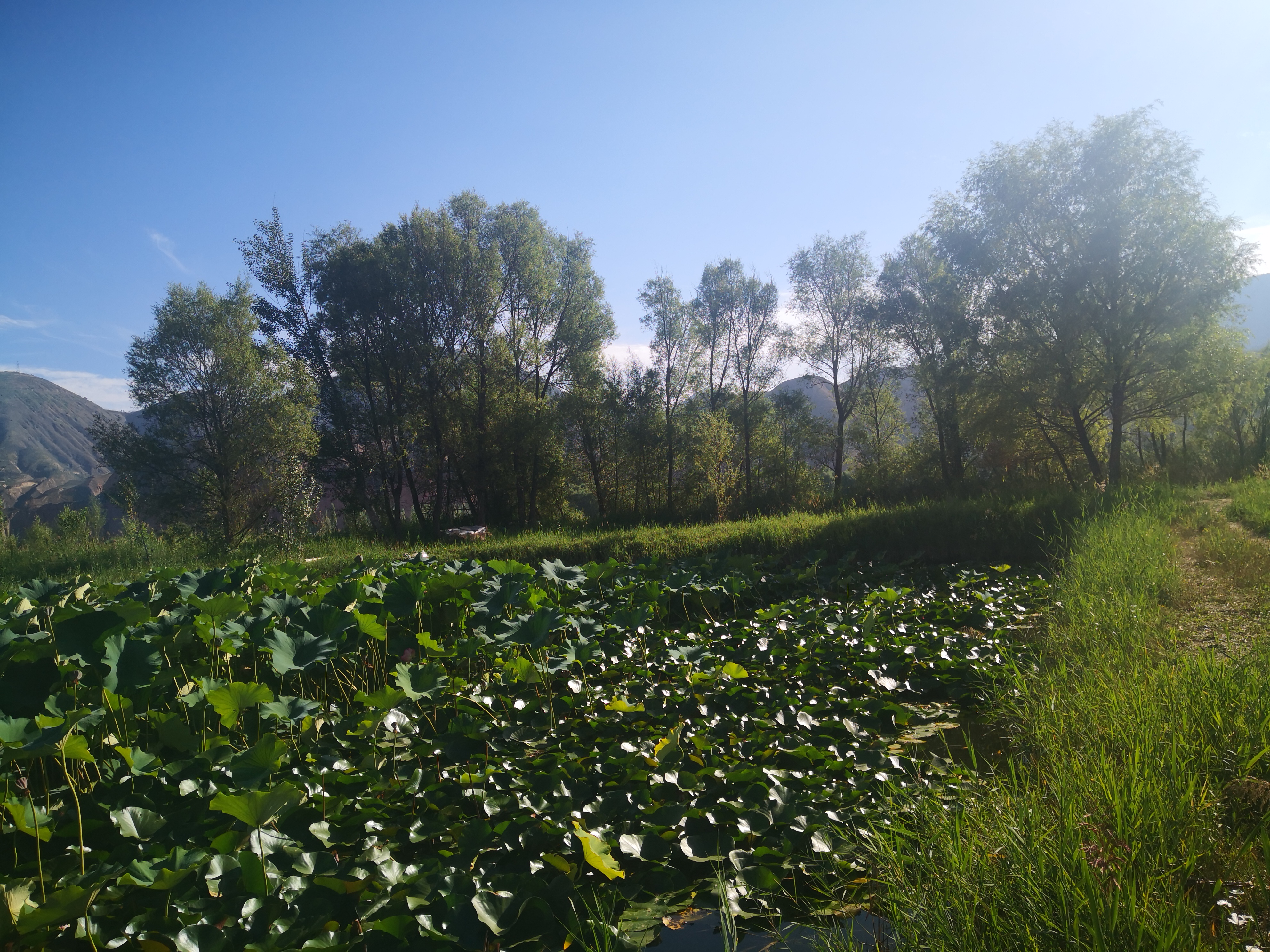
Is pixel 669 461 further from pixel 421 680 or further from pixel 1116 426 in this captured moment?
pixel 421 680

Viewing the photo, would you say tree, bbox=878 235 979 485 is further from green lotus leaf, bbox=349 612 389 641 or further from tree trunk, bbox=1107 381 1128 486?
green lotus leaf, bbox=349 612 389 641

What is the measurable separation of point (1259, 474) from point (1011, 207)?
8.01m

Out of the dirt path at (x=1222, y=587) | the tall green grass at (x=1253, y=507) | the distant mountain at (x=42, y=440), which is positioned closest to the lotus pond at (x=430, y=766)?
the dirt path at (x=1222, y=587)

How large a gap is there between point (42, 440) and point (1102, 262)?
127 m

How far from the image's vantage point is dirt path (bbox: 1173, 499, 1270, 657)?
3.24m

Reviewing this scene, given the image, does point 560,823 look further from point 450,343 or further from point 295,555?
point 450,343

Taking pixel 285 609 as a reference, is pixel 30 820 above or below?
below

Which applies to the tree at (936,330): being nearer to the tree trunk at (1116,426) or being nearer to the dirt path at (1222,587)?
the tree trunk at (1116,426)

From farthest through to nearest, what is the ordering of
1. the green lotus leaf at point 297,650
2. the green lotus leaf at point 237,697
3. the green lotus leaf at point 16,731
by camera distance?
the green lotus leaf at point 297,650 < the green lotus leaf at point 237,697 < the green lotus leaf at point 16,731

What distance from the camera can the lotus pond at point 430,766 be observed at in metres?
1.63

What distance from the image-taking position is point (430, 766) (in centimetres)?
267

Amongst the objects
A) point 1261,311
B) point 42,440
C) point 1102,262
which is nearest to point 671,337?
point 1102,262

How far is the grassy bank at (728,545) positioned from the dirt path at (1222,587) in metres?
1.24

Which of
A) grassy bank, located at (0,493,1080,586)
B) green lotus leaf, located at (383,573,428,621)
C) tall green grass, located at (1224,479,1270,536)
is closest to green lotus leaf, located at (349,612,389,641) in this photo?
green lotus leaf, located at (383,573,428,621)
